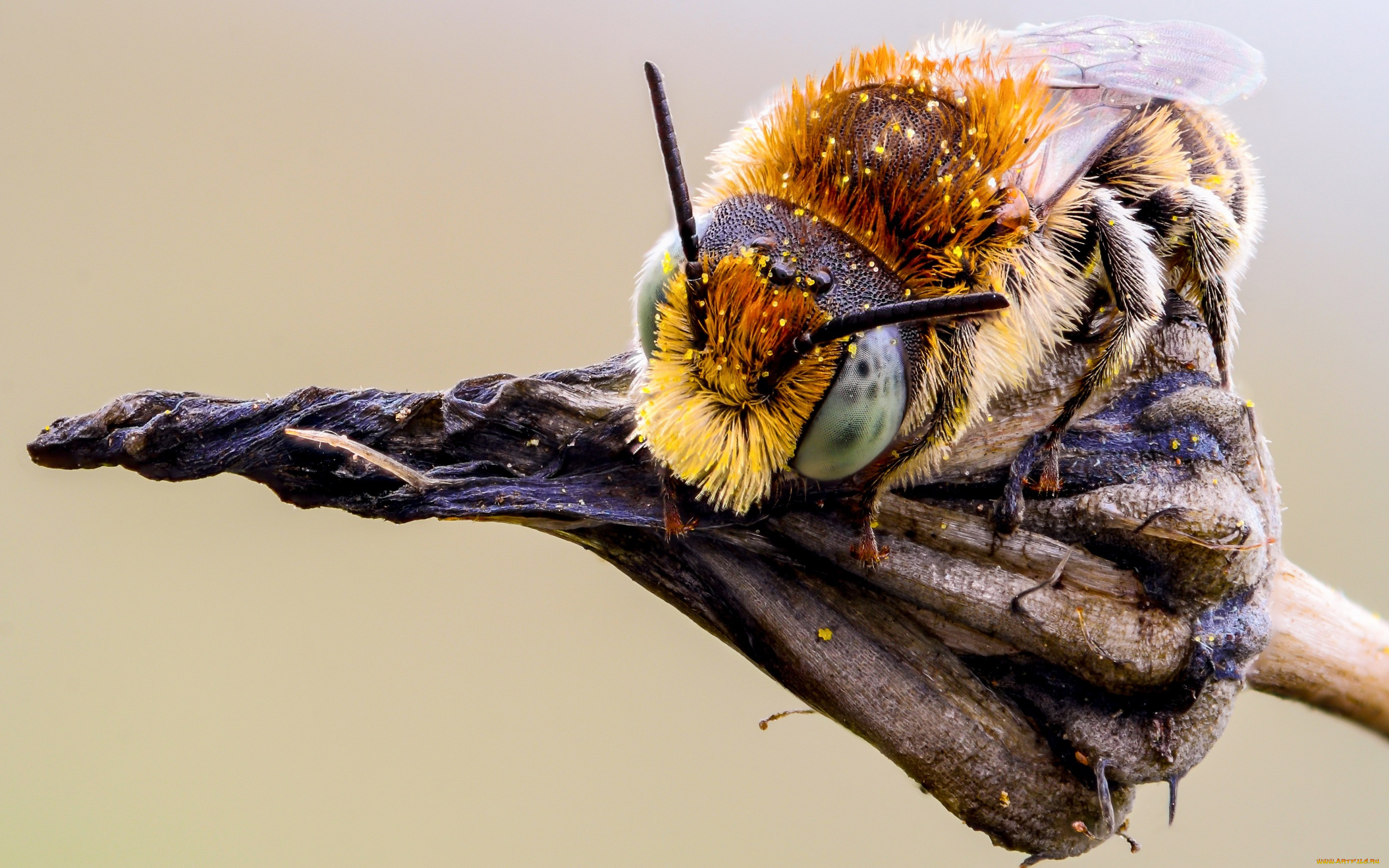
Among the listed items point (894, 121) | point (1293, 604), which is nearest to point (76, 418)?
point (894, 121)

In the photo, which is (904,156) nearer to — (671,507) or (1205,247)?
(671,507)

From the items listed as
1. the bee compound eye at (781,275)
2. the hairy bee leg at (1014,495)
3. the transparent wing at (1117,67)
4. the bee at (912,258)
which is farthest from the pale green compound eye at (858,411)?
the transparent wing at (1117,67)

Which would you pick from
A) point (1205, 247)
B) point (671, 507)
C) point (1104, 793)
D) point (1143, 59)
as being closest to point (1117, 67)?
point (1143, 59)

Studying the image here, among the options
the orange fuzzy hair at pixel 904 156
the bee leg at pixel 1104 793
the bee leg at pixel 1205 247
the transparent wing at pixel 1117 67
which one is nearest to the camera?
the orange fuzzy hair at pixel 904 156

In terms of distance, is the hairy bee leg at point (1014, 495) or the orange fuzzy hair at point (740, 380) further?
the hairy bee leg at point (1014, 495)

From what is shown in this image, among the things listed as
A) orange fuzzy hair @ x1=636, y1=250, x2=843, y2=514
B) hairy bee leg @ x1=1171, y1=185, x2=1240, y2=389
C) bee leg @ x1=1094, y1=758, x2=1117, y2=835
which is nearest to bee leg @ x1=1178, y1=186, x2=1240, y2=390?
hairy bee leg @ x1=1171, y1=185, x2=1240, y2=389

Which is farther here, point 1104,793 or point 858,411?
point 1104,793

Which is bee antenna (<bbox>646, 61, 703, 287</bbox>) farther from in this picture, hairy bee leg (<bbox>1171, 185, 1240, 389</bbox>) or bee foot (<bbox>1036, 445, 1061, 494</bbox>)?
hairy bee leg (<bbox>1171, 185, 1240, 389</bbox>)

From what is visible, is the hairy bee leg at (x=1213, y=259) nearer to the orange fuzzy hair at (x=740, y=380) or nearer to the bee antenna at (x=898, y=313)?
the bee antenna at (x=898, y=313)

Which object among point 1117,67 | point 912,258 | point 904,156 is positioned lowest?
point 912,258
